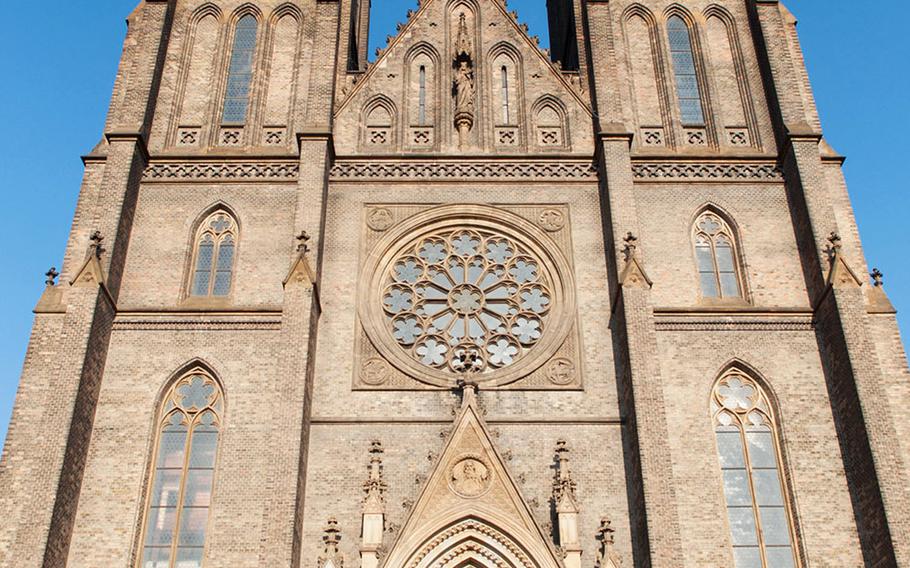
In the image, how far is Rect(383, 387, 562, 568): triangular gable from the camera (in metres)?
17.5

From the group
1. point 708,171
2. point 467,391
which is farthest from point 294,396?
point 708,171

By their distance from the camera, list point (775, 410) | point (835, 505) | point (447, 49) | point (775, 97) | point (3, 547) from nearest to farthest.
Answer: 1. point (3, 547)
2. point (835, 505)
3. point (775, 410)
4. point (775, 97)
5. point (447, 49)

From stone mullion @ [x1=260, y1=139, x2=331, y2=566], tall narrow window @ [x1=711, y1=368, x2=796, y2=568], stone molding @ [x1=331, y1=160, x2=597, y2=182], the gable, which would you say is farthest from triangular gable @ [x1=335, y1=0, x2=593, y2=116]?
tall narrow window @ [x1=711, y1=368, x2=796, y2=568]

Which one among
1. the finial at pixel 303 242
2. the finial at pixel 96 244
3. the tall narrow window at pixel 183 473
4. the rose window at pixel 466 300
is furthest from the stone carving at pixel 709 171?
the finial at pixel 96 244

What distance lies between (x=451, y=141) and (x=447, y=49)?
2.93 metres

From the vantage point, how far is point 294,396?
60.2 ft

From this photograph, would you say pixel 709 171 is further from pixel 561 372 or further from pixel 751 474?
pixel 751 474

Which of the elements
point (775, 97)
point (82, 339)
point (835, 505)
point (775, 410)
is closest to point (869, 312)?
point (775, 410)

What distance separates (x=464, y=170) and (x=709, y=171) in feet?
18.1

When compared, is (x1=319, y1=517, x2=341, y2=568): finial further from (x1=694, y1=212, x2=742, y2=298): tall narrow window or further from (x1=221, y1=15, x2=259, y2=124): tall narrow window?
(x1=221, y1=15, x2=259, y2=124): tall narrow window

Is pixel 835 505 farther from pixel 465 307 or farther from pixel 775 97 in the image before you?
pixel 775 97

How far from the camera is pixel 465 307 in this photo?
21.2 metres

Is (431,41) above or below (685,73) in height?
above

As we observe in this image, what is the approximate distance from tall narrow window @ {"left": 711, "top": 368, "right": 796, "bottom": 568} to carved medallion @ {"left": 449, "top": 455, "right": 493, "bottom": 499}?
451 centimetres
